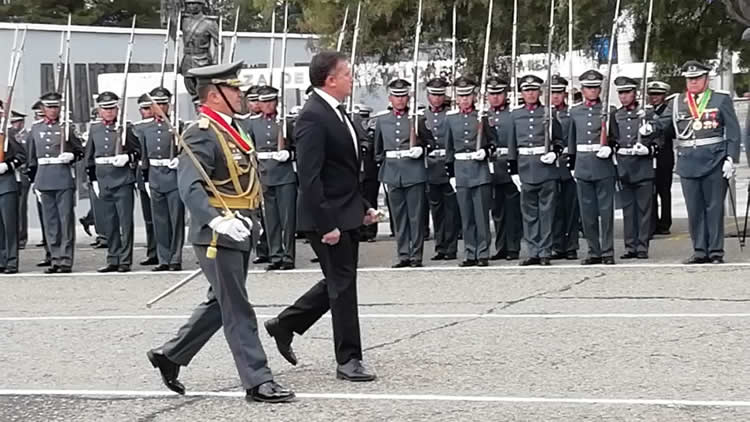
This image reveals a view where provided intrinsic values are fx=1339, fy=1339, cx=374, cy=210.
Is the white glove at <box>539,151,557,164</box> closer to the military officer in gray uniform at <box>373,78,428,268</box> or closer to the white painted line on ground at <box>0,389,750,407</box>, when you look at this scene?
the military officer in gray uniform at <box>373,78,428,268</box>

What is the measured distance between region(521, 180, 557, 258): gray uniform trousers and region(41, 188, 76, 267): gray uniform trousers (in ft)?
15.4

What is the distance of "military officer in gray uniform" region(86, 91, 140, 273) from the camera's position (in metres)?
13.8

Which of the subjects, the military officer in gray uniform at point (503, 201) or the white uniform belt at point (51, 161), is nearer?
the military officer in gray uniform at point (503, 201)

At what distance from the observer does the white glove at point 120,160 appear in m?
13.7

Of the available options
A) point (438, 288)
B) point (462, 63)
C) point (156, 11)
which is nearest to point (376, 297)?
point (438, 288)

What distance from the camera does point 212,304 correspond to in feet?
23.7

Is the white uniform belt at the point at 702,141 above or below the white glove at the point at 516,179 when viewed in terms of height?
above

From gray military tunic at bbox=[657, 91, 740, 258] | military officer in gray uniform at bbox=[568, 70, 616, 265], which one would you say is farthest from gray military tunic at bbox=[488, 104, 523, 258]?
gray military tunic at bbox=[657, 91, 740, 258]

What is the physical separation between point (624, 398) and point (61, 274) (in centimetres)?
828

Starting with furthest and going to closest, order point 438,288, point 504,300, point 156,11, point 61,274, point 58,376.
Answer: point 156,11 < point 61,274 < point 438,288 < point 504,300 < point 58,376

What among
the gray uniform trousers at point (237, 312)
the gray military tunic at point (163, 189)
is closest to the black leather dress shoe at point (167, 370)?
the gray uniform trousers at point (237, 312)

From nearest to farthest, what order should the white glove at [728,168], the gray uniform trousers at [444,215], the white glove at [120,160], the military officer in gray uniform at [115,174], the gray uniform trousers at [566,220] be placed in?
the white glove at [728,168], the gray uniform trousers at [566,220], the white glove at [120,160], the military officer in gray uniform at [115,174], the gray uniform trousers at [444,215]

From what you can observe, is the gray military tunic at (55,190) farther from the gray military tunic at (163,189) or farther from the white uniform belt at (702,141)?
the white uniform belt at (702,141)

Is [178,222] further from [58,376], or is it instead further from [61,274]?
[58,376]
